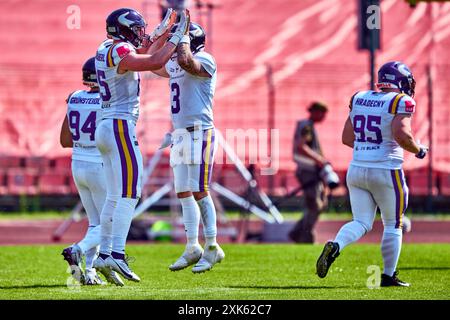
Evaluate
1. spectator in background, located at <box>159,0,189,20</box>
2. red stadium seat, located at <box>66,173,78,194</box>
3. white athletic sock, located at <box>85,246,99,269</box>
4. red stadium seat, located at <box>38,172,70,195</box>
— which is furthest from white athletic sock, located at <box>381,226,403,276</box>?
red stadium seat, located at <box>38,172,70,195</box>

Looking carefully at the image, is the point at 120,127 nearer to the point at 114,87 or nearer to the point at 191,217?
the point at 114,87

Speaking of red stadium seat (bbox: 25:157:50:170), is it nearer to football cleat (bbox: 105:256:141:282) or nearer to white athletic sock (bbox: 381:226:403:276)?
football cleat (bbox: 105:256:141:282)

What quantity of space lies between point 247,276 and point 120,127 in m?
2.41

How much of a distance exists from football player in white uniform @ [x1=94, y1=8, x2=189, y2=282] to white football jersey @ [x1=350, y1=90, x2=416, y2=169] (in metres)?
1.74

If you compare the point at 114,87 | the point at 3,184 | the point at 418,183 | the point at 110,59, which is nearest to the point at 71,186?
the point at 3,184

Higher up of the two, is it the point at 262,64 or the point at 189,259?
the point at 262,64

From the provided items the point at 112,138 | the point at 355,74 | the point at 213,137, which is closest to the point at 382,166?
the point at 213,137

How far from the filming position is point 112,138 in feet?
34.2

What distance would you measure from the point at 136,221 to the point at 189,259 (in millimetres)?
8953

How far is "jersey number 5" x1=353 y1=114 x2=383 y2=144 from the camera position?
10.7 meters

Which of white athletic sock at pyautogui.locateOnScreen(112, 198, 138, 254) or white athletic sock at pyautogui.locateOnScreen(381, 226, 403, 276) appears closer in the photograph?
white athletic sock at pyautogui.locateOnScreen(112, 198, 138, 254)

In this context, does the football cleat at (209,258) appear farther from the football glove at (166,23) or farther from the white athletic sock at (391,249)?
the football glove at (166,23)

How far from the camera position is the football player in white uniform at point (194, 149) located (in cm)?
1105
